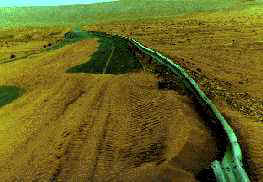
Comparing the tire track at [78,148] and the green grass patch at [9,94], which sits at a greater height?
the tire track at [78,148]

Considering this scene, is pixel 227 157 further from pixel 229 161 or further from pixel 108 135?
pixel 108 135

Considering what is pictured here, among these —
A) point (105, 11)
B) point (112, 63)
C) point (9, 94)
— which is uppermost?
point (112, 63)

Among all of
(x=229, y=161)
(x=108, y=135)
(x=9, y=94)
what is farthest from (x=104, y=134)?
(x=9, y=94)

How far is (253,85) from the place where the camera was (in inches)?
509

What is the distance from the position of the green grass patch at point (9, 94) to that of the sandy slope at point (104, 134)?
447mm

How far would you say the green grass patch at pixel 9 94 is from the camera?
13.0 meters

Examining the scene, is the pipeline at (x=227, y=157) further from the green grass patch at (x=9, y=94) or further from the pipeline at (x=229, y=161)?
the green grass patch at (x=9, y=94)

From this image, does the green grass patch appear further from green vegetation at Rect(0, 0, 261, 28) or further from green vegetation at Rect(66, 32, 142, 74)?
green vegetation at Rect(0, 0, 261, 28)

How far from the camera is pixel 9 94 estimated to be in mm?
13750

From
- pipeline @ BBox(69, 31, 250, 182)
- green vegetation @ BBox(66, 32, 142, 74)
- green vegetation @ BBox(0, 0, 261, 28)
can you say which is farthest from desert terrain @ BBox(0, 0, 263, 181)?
green vegetation @ BBox(0, 0, 261, 28)

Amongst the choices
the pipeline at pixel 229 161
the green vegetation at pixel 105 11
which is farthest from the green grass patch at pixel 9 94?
the green vegetation at pixel 105 11

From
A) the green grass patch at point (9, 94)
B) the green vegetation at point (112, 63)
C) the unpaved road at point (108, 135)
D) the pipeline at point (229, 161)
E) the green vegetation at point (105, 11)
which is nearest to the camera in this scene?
the pipeline at point (229, 161)

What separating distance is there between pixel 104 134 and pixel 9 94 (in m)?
6.02

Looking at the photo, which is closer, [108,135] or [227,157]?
[227,157]
